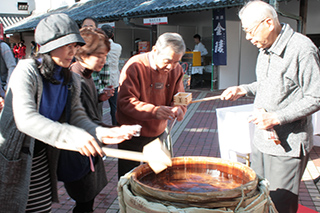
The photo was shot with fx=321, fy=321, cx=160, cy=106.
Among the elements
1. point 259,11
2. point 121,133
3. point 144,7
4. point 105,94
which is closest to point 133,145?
point 105,94

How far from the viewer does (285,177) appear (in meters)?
2.21

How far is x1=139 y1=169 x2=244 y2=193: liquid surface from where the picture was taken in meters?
1.75

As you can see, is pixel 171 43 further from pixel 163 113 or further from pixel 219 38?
pixel 219 38

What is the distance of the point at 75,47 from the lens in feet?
6.35

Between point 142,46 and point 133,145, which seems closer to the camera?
point 133,145

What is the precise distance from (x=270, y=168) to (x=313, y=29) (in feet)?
29.9

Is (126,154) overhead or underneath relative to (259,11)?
underneath

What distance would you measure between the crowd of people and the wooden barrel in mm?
279

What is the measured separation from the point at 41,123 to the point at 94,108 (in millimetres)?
968

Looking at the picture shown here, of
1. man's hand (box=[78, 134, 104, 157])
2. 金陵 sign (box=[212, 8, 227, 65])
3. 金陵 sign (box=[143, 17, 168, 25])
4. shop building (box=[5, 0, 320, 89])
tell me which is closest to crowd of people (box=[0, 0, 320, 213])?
man's hand (box=[78, 134, 104, 157])

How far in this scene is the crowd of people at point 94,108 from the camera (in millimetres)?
1729

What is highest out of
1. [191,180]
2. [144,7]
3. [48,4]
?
[48,4]

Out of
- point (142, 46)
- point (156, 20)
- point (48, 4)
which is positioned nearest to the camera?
point (156, 20)

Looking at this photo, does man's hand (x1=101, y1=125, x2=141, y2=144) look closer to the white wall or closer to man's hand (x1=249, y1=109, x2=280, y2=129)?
man's hand (x1=249, y1=109, x2=280, y2=129)
